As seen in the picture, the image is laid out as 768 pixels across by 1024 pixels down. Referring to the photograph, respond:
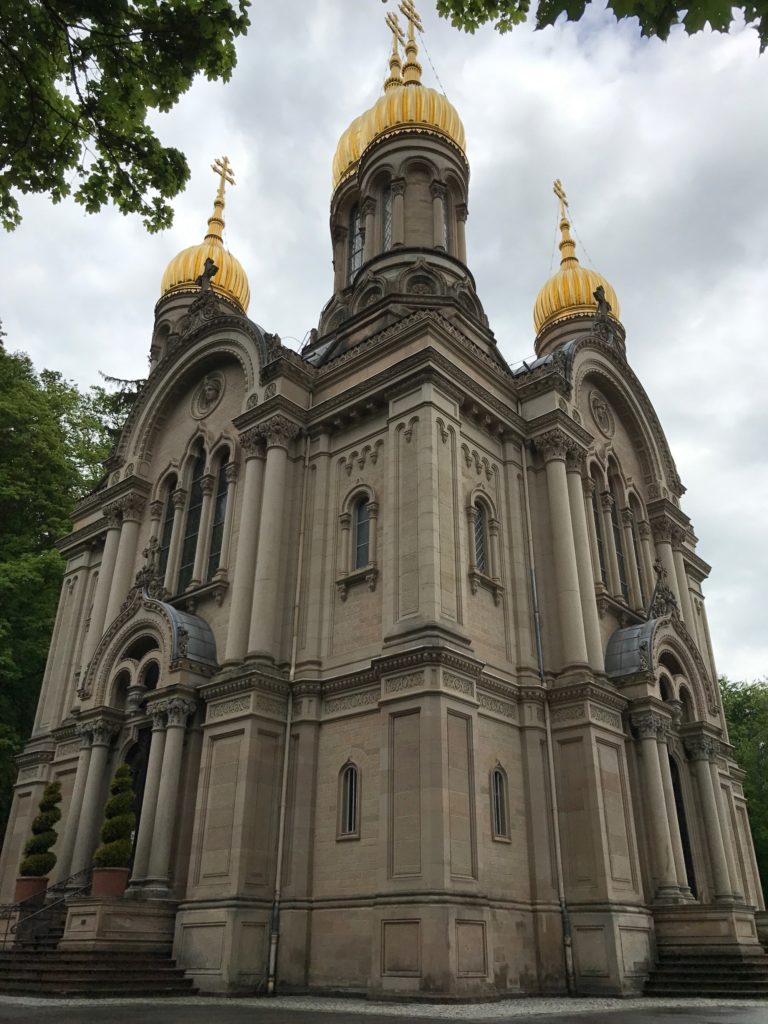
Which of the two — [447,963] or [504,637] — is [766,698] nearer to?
[504,637]

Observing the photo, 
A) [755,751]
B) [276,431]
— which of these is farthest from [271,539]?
[755,751]

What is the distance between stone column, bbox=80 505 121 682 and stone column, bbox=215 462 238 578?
15.1 ft

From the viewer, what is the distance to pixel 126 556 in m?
24.1

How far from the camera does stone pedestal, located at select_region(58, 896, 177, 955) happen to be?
15219mm

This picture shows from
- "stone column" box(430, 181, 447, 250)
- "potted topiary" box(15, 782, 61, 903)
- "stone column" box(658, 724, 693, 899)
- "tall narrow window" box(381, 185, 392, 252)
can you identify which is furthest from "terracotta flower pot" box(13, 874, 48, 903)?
"stone column" box(430, 181, 447, 250)

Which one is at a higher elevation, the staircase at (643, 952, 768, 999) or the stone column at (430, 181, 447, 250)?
the stone column at (430, 181, 447, 250)

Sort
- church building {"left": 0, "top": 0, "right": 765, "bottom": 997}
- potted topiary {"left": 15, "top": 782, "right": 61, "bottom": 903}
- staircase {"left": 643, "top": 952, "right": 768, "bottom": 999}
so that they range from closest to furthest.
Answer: staircase {"left": 643, "top": 952, "right": 768, "bottom": 999}
church building {"left": 0, "top": 0, "right": 765, "bottom": 997}
potted topiary {"left": 15, "top": 782, "right": 61, "bottom": 903}

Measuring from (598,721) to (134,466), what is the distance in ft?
48.9

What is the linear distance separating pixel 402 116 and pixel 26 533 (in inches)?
784

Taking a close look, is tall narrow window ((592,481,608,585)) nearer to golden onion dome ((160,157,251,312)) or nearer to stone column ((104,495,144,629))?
stone column ((104,495,144,629))

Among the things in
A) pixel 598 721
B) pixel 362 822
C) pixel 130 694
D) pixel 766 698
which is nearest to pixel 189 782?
pixel 130 694

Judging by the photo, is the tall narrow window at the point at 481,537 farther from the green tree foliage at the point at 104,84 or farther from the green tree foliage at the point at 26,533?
the green tree foliage at the point at 26,533

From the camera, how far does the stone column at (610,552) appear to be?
2256 centimetres

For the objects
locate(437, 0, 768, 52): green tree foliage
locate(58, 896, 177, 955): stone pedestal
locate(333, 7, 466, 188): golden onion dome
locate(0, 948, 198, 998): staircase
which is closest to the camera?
locate(437, 0, 768, 52): green tree foliage
